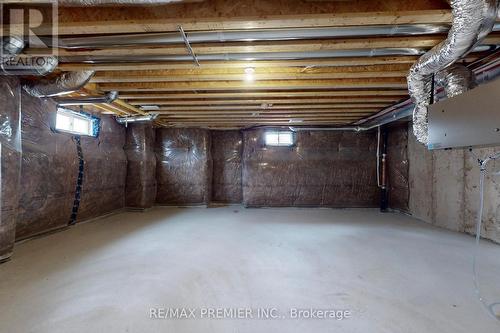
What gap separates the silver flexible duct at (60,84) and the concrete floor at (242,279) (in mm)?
1677

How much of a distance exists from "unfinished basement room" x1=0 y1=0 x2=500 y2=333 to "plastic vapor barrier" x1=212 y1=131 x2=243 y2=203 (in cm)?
138

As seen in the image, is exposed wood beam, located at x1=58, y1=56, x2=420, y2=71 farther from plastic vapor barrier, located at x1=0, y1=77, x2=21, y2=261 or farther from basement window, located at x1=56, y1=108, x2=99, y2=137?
basement window, located at x1=56, y1=108, x2=99, y2=137

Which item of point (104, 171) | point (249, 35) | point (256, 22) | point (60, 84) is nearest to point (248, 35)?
point (249, 35)

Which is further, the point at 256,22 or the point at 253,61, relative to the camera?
the point at 253,61

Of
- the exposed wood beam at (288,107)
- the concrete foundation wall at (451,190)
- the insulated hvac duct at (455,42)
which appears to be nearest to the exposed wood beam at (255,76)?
the insulated hvac duct at (455,42)

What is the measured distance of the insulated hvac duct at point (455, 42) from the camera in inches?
49.0

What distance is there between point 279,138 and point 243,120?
132cm

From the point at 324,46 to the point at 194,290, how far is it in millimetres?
2067

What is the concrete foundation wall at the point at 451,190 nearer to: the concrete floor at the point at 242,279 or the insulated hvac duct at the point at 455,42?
the concrete floor at the point at 242,279

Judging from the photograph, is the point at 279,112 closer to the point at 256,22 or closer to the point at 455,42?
the point at 256,22

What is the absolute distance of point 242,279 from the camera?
76.7 inches

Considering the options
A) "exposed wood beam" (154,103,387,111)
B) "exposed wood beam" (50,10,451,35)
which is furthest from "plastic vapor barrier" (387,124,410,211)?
"exposed wood beam" (50,10,451,35)

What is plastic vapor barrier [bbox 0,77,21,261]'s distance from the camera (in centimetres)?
219

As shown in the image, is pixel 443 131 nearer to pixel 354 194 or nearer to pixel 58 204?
pixel 354 194
